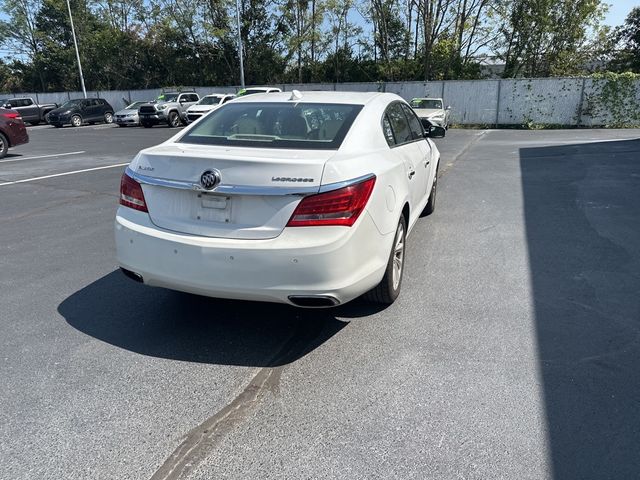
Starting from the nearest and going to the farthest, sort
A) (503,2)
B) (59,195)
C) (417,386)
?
(417,386) → (59,195) → (503,2)

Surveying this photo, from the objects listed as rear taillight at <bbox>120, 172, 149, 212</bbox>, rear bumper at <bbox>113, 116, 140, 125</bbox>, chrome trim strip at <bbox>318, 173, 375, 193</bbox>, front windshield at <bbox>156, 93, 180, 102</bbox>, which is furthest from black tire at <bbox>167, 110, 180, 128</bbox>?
chrome trim strip at <bbox>318, 173, 375, 193</bbox>

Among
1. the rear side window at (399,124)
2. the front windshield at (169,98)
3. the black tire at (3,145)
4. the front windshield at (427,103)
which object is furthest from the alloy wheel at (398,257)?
the front windshield at (169,98)

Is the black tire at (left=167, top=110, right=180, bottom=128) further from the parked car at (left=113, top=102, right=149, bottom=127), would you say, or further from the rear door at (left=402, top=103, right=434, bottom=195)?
the rear door at (left=402, top=103, right=434, bottom=195)

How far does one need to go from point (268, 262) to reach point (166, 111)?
83.5 feet

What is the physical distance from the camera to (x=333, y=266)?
Result: 2867mm

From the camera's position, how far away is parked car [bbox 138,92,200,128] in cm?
2581

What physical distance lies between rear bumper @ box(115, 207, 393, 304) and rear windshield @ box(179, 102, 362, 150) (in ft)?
2.28

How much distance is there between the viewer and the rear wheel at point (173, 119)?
1028 inches

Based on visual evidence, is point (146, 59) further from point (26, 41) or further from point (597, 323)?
point (597, 323)

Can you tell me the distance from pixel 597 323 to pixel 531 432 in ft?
4.85

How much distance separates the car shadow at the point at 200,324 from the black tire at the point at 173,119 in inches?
937

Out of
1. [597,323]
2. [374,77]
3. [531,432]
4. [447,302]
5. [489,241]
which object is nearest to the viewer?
[531,432]

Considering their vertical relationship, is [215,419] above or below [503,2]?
below

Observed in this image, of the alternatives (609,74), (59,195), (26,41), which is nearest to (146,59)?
(26,41)
